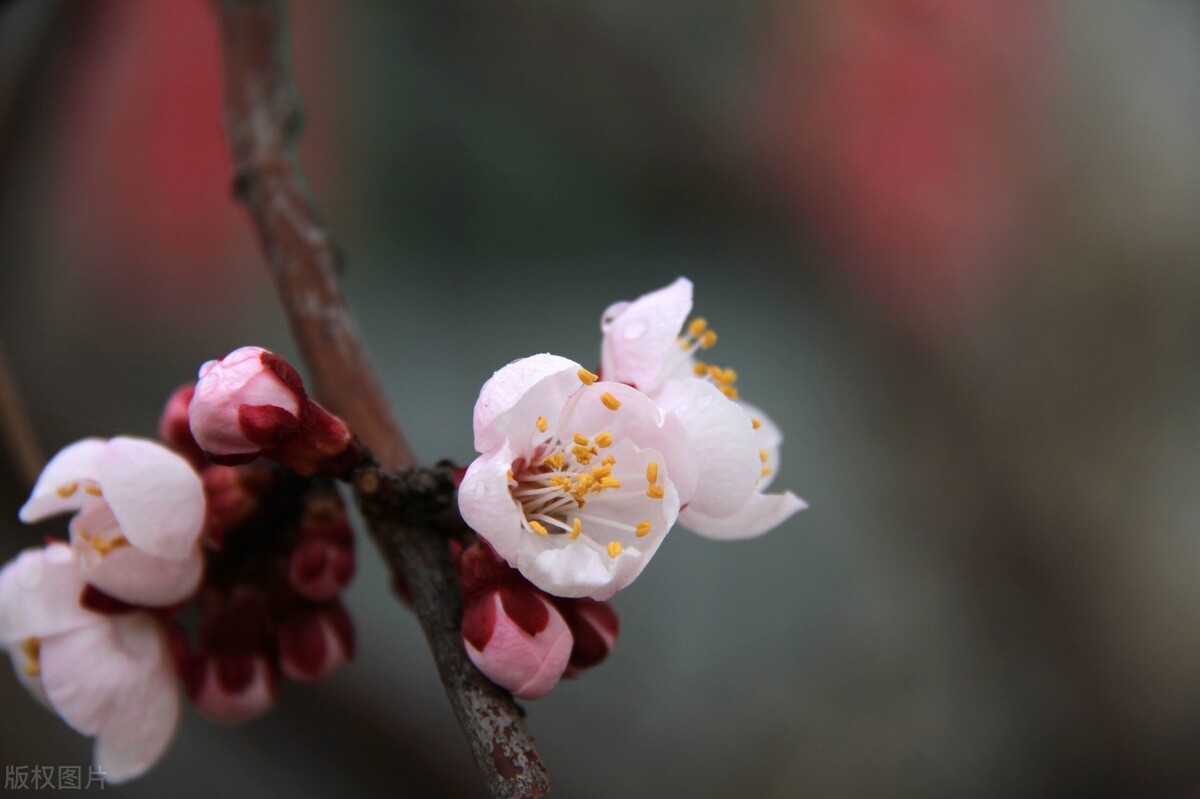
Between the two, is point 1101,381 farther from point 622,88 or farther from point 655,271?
point 622,88

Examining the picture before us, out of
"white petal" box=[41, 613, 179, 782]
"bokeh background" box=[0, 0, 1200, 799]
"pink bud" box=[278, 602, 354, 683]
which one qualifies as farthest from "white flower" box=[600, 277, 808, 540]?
"bokeh background" box=[0, 0, 1200, 799]

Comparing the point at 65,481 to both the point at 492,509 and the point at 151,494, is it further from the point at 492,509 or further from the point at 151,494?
the point at 492,509

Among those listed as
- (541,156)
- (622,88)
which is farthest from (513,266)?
(622,88)

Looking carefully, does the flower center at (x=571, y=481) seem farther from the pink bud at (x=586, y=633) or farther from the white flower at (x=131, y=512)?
the white flower at (x=131, y=512)

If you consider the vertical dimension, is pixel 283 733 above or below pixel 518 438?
below

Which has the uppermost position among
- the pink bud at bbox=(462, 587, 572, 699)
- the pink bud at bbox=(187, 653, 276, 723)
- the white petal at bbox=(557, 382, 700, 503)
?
the white petal at bbox=(557, 382, 700, 503)

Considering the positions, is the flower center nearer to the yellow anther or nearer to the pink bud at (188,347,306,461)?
the pink bud at (188,347,306,461)
